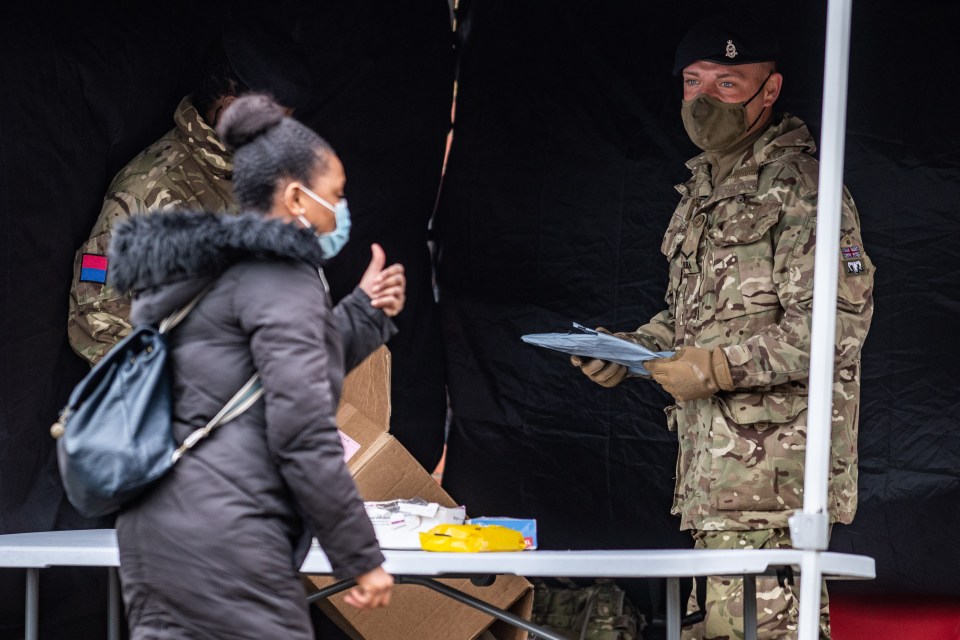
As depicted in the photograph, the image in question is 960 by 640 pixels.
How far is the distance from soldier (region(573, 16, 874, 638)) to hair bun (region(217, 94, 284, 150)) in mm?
1372

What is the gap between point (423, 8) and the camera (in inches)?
171

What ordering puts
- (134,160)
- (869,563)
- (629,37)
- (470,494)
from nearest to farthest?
(869,563) < (134,160) < (629,37) < (470,494)

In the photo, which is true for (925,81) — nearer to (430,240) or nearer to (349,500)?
(430,240)

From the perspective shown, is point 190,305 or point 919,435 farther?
point 919,435

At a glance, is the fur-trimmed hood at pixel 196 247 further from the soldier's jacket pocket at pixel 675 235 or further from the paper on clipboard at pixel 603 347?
the soldier's jacket pocket at pixel 675 235

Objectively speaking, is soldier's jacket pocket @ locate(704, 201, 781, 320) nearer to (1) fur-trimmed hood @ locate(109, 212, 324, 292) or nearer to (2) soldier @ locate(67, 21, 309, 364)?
(2) soldier @ locate(67, 21, 309, 364)

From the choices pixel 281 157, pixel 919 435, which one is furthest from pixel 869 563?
pixel 281 157

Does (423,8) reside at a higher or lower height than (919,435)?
higher

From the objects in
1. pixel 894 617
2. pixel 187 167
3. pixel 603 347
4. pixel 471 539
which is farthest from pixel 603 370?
pixel 187 167

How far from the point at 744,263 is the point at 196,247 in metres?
1.62

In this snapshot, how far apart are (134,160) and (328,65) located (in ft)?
2.68

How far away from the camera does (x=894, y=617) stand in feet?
12.3

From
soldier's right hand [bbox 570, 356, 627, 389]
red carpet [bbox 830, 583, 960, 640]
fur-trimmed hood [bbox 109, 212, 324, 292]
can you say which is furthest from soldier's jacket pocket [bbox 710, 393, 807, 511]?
fur-trimmed hood [bbox 109, 212, 324, 292]

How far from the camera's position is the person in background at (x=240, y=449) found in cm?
201
